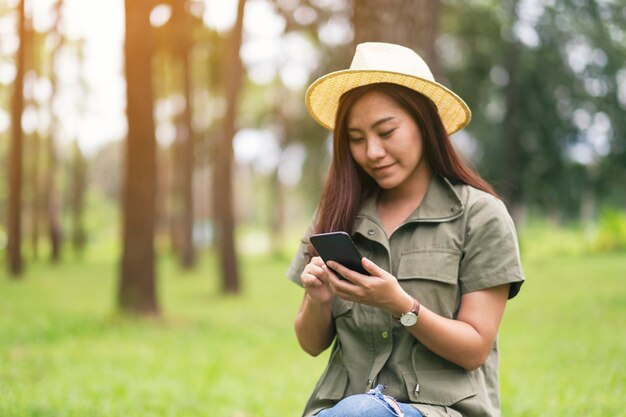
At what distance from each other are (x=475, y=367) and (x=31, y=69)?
26.9 m

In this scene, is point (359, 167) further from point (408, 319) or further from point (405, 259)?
point (408, 319)

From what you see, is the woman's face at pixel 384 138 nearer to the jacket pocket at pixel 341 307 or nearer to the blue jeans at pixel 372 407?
the jacket pocket at pixel 341 307

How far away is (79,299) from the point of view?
15930mm

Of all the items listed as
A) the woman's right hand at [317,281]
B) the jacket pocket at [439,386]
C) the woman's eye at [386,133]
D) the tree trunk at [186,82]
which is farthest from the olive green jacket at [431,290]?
the tree trunk at [186,82]

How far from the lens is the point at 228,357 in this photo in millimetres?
8211

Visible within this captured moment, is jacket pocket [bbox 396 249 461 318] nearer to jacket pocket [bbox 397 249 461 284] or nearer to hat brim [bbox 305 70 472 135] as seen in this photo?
jacket pocket [bbox 397 249 461 284]

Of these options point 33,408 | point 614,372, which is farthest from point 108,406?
point 614,372

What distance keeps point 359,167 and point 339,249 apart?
2.02 feet

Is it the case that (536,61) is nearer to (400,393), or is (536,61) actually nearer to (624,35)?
(624,35)

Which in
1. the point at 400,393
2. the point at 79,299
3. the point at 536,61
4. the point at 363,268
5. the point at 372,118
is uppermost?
the point at 536,61

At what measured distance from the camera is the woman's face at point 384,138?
282 cm

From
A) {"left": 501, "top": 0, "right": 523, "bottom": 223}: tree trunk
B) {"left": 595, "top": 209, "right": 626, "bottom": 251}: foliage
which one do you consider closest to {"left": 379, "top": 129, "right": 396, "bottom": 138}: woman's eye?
{"left": 501, "top": 0, "right": 523, "bottom": 223}: tree trunk

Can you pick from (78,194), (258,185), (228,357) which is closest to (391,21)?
(228,357)

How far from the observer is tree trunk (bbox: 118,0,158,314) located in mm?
11117
